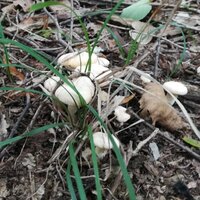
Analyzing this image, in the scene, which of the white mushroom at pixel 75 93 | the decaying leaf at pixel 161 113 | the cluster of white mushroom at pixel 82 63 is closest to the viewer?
the white mushroom at pixel 75 93

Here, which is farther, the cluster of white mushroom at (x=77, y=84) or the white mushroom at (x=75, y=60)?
the white mushroom at (x=75, y=60)

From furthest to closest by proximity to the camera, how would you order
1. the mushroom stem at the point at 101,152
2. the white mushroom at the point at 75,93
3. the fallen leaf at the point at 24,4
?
the fallen leaf at the point at 24,4 → the mushroom stem at the point at 101,152 → the white mushroom at the point at 75,93

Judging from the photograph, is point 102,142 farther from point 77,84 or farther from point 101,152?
point 77,84

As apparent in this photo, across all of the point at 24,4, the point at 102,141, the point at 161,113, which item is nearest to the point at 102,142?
the point at 102,141

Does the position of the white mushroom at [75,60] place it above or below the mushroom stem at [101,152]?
above

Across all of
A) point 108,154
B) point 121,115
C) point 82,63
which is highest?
point 82,63

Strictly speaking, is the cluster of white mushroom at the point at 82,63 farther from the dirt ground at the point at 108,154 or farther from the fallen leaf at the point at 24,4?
the fallen leaf at the point at 24,4

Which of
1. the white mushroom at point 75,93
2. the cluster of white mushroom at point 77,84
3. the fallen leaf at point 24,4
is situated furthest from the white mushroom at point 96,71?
the fallen leaf at point 24,4

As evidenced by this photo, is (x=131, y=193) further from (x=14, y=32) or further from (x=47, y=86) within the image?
(x=14, y=32)

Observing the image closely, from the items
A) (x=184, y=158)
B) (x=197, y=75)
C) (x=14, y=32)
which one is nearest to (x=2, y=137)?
(x=184, y=158)

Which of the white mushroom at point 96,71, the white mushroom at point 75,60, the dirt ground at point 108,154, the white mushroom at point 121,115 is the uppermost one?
the white mushroom at point 96,71

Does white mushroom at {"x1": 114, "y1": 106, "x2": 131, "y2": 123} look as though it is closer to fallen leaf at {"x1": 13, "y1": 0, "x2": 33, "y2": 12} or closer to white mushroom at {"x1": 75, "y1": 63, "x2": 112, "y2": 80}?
white mushroom at {"x1": 75, "y1": 63, "x2": 112, "y2": 80}
